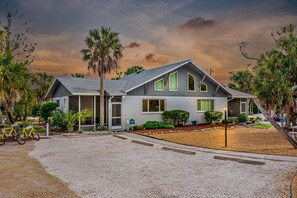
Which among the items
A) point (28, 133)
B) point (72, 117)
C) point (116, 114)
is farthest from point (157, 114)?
point (28, 133)

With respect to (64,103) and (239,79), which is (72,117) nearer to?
(64,103)

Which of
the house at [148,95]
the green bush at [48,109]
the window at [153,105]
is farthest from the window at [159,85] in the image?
the green bush at [48,109]

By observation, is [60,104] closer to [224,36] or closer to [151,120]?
[151,120]

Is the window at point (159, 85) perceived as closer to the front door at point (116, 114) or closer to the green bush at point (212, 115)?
the front door at point (116, 114)

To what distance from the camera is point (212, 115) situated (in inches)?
1017

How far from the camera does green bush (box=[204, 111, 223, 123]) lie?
25891 mm

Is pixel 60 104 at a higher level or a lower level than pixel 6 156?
higher

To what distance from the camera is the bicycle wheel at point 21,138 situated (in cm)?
1455

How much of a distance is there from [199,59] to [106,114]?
14999mm

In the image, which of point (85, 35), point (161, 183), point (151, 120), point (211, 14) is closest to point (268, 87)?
point (211, 14)

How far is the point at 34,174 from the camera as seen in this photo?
8.12m

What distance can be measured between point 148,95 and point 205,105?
747 cm

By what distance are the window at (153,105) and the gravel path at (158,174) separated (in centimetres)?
1122

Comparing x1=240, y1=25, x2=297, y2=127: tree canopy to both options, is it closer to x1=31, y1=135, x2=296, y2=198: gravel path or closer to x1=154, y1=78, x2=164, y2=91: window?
x1=31, y1=135, x2=296, y2=198: gravel path
